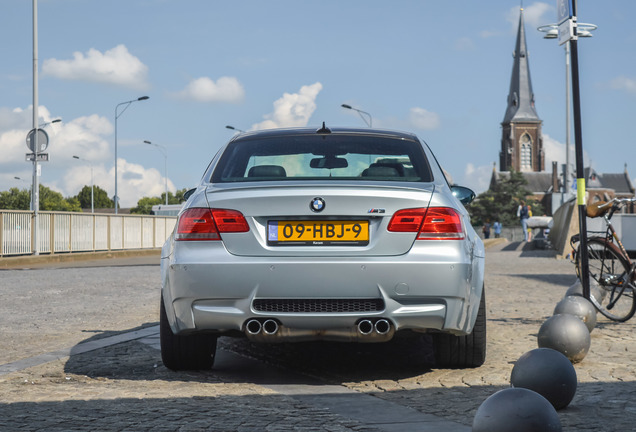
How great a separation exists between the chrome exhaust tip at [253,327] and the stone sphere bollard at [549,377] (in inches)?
59.3

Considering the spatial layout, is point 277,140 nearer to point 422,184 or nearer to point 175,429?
point 422,184

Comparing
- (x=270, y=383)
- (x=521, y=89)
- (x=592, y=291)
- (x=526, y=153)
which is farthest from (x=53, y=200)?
(x=270, y=383)

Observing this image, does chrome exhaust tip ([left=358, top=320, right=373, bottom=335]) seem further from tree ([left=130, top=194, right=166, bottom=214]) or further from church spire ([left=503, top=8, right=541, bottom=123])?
tree ([left=130, top=194, right=166, bottom=214])

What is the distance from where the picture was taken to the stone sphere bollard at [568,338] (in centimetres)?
607

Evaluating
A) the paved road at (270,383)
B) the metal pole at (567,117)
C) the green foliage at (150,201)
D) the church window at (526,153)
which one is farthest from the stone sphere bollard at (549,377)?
the green foliage at (150,201)

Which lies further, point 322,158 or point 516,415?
point 322,158

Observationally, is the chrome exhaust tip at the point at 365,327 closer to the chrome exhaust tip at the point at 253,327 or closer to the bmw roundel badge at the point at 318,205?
the chrome exhaust tip at the point at 253,327

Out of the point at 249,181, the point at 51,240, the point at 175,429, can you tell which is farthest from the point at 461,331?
the point at 51,240

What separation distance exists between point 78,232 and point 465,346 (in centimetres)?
2744

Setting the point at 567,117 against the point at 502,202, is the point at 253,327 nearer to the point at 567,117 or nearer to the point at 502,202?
the point at 567,117

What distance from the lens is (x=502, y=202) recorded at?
119250 millimetres

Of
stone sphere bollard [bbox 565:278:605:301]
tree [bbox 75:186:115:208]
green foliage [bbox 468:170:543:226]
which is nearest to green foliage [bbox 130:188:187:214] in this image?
tree [bbox 75:186:115:208]

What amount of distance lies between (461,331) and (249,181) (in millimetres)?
1598

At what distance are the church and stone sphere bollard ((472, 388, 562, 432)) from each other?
138697 mm
